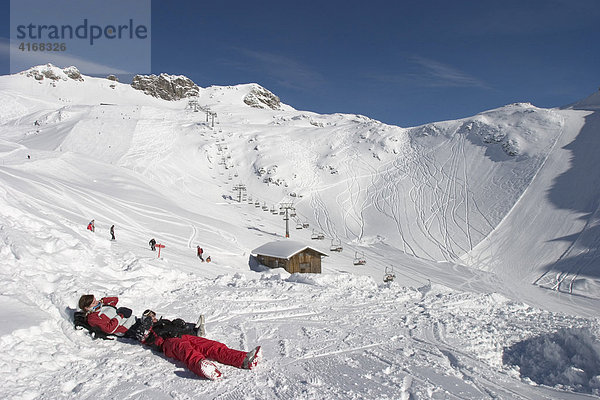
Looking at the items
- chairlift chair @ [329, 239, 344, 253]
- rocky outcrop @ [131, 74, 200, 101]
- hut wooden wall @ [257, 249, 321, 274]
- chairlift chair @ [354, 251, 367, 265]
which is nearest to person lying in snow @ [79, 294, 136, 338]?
hut wooden wall @ [257, 249, 321, 274]

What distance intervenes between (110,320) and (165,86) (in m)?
126

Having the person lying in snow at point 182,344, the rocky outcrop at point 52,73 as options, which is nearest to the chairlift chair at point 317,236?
the person lying in snow at point 182,344

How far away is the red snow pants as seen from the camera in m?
4.80

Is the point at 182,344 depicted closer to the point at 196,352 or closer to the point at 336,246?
the point at 196,352

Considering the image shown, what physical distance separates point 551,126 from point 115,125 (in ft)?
205

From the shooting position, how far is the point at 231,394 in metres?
4.34

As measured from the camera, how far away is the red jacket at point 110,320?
541 cm

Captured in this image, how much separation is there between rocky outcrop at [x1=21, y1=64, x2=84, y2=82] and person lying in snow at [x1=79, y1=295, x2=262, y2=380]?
123965mm

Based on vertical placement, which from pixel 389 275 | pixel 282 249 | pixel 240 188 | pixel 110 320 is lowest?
pixel 389 275

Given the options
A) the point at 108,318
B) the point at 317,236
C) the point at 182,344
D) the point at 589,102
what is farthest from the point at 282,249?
the point at 589,102

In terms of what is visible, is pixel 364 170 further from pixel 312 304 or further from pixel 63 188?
pixel 312 304

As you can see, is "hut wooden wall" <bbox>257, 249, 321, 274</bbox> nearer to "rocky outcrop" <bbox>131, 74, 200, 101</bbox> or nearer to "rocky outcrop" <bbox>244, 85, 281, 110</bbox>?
"rocky outcrop" <bbox>244, 85, 281, 110</bbox>

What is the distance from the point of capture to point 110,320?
5.50 meters

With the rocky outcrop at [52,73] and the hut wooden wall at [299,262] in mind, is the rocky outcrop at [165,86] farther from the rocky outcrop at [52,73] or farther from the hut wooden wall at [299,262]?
the hut wooden wall at [299,262]
